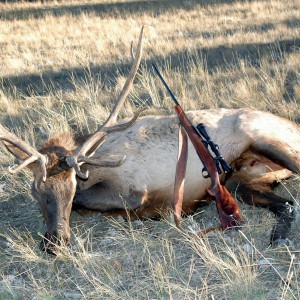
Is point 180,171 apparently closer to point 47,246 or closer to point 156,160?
point 156,160

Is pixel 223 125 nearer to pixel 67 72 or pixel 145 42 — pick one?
pixel 67 72

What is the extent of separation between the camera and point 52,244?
4.90 meters

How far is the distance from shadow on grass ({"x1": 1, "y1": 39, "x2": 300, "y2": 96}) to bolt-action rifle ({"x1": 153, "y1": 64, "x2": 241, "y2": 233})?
522cm

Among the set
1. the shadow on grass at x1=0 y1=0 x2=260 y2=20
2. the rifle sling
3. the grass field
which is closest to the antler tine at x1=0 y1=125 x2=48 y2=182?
the grass field

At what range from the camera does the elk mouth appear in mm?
4832

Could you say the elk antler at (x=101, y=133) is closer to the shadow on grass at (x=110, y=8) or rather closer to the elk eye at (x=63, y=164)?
the elk eye at (x=63, y=164)

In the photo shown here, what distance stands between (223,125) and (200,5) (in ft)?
45.5

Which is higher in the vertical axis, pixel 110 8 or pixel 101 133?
pixel 101 133

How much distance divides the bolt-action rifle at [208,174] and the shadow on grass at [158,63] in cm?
522

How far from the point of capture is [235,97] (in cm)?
834

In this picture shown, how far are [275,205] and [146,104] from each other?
3774mm

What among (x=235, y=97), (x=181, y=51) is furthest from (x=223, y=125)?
(x=181, y=51)

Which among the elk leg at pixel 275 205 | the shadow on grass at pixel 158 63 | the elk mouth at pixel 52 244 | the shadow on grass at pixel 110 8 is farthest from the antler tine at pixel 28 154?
the shadow on grass at pixel 110 8

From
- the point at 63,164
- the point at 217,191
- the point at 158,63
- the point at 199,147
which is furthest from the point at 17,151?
the point at 158,63
